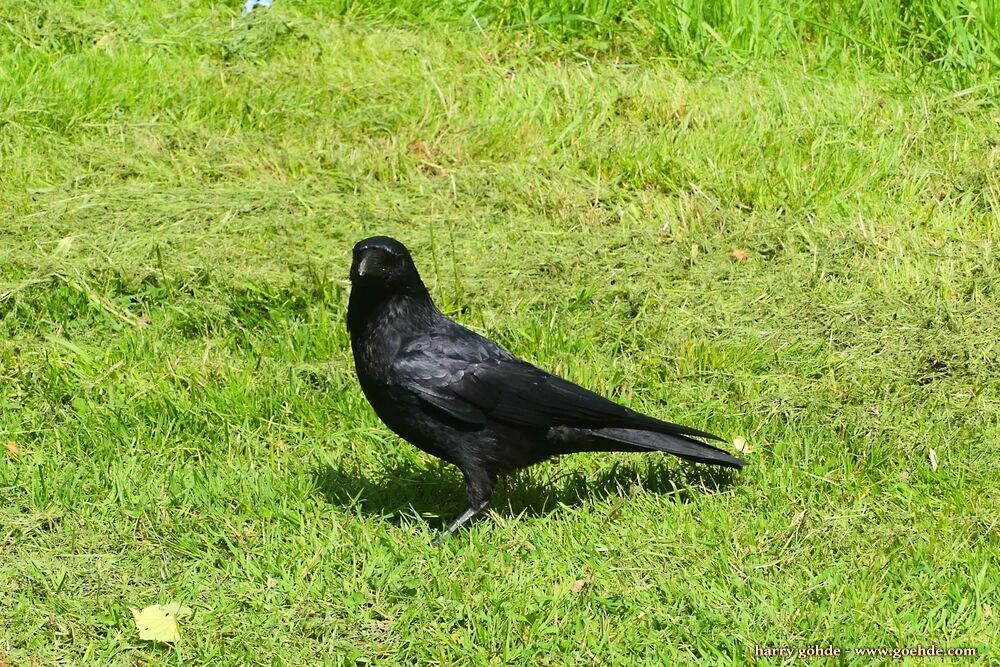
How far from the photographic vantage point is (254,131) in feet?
23.9

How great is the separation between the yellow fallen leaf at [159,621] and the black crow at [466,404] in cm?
96

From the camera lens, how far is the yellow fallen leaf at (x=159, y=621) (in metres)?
3.90

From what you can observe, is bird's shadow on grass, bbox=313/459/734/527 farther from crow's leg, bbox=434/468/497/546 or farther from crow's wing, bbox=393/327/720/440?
crow's wing, bbox=393/327/720/440

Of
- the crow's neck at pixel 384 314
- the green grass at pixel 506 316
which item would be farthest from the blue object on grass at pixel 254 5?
the crow's neck at pixel 384 314

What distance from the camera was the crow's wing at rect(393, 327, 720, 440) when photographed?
4488mm

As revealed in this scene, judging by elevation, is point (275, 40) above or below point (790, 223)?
above

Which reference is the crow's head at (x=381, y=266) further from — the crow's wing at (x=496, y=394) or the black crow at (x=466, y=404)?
the crow's wing at (x=496, y=394)

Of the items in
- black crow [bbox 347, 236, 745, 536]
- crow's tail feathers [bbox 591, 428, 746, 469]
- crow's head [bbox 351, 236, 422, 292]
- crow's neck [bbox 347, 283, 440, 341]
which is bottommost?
crow's tail feathers [bbox 591, 428, 746, 469]

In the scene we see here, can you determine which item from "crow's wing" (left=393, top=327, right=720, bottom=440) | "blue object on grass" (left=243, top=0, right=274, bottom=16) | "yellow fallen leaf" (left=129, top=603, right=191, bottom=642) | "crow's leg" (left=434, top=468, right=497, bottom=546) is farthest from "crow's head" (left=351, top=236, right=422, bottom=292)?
"blue object on grass" (left=243, top=0, right=274, bottom=16)

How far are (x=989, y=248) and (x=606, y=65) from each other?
109 inches

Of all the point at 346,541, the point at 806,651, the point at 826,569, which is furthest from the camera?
the point at 346,541

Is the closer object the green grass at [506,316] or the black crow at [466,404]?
the green grass at [506,316]

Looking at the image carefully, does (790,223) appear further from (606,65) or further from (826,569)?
(826,569)

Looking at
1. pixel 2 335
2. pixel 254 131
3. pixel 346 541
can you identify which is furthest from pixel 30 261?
pixel 346 541
